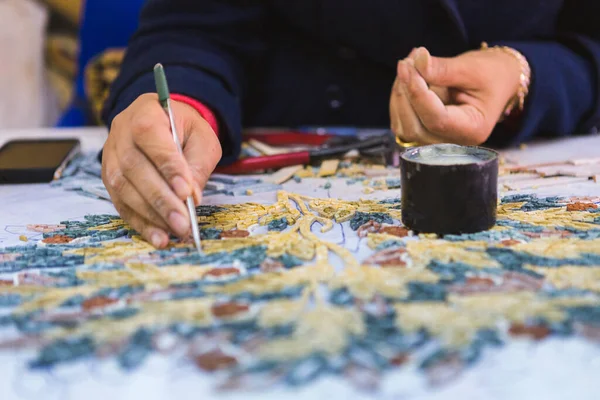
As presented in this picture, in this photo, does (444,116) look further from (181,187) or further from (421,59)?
(181,187)

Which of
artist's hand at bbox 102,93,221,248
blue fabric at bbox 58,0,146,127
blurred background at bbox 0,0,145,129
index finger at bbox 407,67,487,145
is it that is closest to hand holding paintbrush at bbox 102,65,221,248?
artist's hand at bbox 102,93,221,248

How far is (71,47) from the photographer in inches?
80.4

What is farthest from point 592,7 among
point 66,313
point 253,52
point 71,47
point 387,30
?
point 71,47

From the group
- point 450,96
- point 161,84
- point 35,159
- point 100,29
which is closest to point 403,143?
point 450,96

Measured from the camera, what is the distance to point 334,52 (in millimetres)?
1104

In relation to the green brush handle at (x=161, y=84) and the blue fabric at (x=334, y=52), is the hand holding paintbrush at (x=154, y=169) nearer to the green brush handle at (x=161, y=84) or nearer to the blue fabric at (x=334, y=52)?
the green brush handle at (x=161, y=84)

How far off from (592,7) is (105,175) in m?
0.81

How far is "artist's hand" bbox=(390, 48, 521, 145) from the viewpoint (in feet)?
2.49

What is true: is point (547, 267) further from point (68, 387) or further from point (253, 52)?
point (253, 52)

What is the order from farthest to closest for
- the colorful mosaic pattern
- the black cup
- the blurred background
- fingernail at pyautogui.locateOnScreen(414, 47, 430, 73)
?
the blurred background → fingernail at pyautogui.locateOnScreen(414, 47, 430, 73) → the black cup → the colorful mosaic pattern

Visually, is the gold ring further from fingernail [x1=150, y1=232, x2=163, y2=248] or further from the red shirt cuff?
fingernail [x1=150, y1=232, x2=163, y2=248]

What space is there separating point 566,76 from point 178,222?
2.15 ft

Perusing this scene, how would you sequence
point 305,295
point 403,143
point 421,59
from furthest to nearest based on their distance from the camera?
point 403,143 → point 421,59 → point 305,295

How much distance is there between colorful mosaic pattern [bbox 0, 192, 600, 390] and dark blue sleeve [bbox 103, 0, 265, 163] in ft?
0.73
